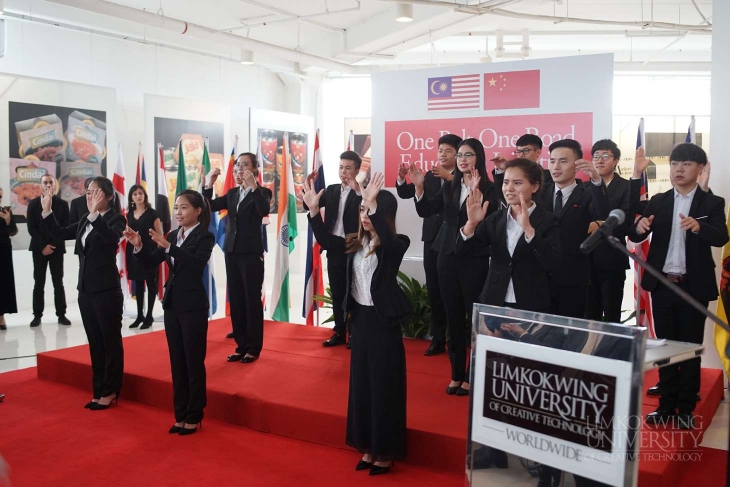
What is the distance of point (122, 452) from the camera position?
3.91 m

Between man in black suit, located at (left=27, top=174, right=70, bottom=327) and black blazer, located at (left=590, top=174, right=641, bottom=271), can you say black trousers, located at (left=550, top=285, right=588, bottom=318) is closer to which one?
black blazer, located at (left=590, top=174, right=641, bottom=271)

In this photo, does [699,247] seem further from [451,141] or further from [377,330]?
[377,330]

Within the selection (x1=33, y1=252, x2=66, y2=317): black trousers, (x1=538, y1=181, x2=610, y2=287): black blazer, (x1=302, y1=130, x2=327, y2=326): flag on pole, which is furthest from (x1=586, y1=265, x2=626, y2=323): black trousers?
(x1=33, y1=252, x2=66, y2=317): black trousers

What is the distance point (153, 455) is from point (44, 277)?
4.80 m

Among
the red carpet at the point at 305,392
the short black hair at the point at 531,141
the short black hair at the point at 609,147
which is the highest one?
the short black hair at the point at 531,141

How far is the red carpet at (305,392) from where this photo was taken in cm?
361

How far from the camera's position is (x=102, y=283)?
14.8 ft

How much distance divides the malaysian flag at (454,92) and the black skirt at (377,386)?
3.18 m

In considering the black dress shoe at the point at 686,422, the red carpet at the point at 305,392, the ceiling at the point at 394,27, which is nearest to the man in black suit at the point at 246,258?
the red carpet at the point at 305,392

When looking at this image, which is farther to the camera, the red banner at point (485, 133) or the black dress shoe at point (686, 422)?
the red banner at point (485, 133)

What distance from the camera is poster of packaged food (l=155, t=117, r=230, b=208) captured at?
10.7 metres

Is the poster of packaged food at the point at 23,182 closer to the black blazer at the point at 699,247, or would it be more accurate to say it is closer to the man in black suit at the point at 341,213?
the man in black suit at the point at 341,213

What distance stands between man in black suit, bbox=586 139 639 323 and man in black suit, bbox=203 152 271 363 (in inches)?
97.4

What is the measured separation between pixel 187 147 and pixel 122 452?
26.0 ft
